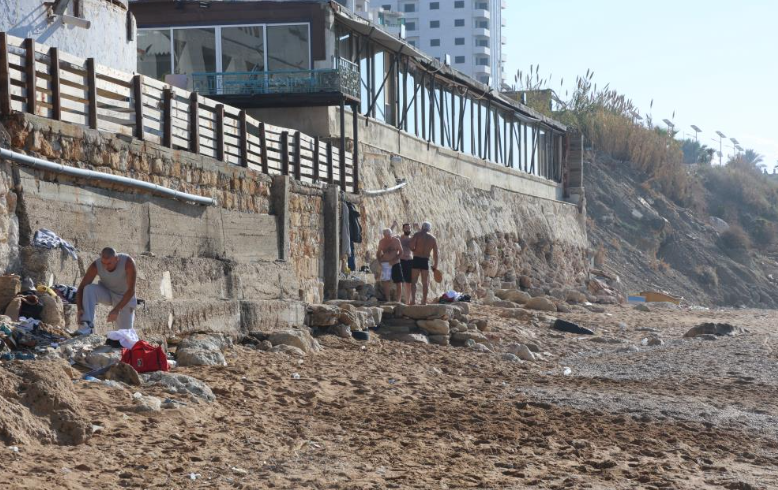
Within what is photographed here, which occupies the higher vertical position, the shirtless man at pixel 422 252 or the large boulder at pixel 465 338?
the shirtless man at pixel 422 252

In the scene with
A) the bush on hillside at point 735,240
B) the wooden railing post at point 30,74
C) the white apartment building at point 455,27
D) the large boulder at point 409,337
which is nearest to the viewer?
→ the wooden railing post at point 30,74

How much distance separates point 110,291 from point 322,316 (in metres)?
4.60

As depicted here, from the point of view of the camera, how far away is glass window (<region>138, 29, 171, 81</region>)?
72.0ft

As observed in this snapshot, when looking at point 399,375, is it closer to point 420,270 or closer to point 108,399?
point 108,399

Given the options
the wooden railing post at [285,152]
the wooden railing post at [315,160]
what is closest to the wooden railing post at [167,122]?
the wooden railing post at [285,152]

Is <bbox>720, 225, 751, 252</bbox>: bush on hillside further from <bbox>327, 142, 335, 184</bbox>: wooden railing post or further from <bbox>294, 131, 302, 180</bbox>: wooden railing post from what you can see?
<bbox>294, 131, 302, 180</bbox>: wooden railing post

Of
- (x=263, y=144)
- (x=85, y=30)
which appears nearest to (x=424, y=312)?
(x=263, y=144)

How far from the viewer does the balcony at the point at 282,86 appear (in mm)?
19438

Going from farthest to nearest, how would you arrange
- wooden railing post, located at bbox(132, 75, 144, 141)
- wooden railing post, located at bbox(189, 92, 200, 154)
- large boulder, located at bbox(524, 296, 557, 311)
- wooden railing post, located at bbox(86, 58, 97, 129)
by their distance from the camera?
1. large boulder, located at bbox(524, 296, 557, 311)
2. wooden railing post, located at bbox(189, 92, 200, 154)
3. wooden railing post, located at bbox(132, 75, 144, 141)
4. wooden railing post, located at bbox(86, 58, 97, 129)

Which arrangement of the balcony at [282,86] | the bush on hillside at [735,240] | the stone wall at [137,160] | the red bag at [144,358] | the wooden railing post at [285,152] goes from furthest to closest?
the bush on hillside at [735,240] < the balcony at [282,86] < the wooden railing post at [285,152] < the stone wall at [137,160] < the red bag at [144,358]

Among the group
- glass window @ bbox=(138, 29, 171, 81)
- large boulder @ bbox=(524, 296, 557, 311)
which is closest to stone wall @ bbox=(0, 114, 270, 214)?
glass window @ bbox=(138, 29, 171, 81)

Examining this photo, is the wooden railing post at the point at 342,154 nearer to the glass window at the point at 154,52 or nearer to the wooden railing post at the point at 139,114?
the glass window at the point at 154,52

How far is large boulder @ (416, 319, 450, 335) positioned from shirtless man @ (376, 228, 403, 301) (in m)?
2.09

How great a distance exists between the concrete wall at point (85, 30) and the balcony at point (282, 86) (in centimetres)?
436
